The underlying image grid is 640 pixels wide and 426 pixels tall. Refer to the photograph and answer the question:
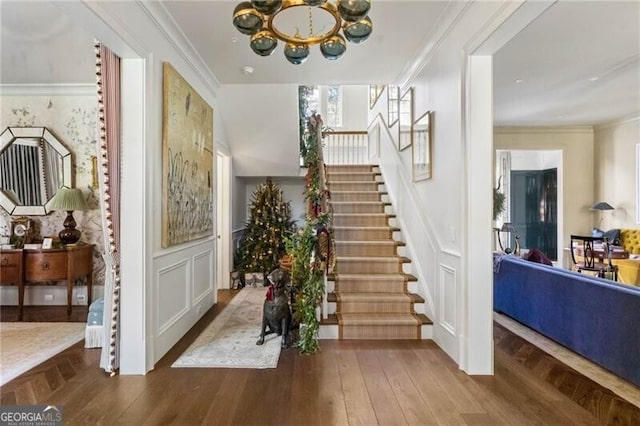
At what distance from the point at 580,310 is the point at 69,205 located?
574cm

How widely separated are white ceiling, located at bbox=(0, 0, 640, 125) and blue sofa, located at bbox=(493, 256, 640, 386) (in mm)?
2452

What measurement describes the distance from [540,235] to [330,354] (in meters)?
7.90

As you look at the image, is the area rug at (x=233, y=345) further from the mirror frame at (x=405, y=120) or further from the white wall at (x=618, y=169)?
the white wall at (x=618, y=169)

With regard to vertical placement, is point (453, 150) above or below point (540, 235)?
above

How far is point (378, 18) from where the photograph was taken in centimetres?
305

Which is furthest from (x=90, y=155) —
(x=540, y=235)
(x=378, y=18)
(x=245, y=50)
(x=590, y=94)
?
(x=540, y=235)

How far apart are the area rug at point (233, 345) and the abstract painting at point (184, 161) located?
3.42 feet

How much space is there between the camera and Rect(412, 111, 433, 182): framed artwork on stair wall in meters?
3.78

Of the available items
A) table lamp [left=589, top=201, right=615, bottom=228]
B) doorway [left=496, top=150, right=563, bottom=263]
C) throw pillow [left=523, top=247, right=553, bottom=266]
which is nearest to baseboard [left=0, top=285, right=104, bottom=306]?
throw pillow [left=523, top=247, right=553, bottom=266]

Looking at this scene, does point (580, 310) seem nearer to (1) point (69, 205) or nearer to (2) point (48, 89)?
(1) point (69, 205)

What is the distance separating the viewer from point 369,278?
13.6ft

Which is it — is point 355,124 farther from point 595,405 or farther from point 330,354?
point 595,405

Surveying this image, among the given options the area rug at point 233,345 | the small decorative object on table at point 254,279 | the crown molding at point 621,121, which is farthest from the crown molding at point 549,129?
the area rug at point 233,345

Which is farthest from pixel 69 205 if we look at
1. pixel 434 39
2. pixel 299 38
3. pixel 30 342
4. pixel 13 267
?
pixel 434 39
